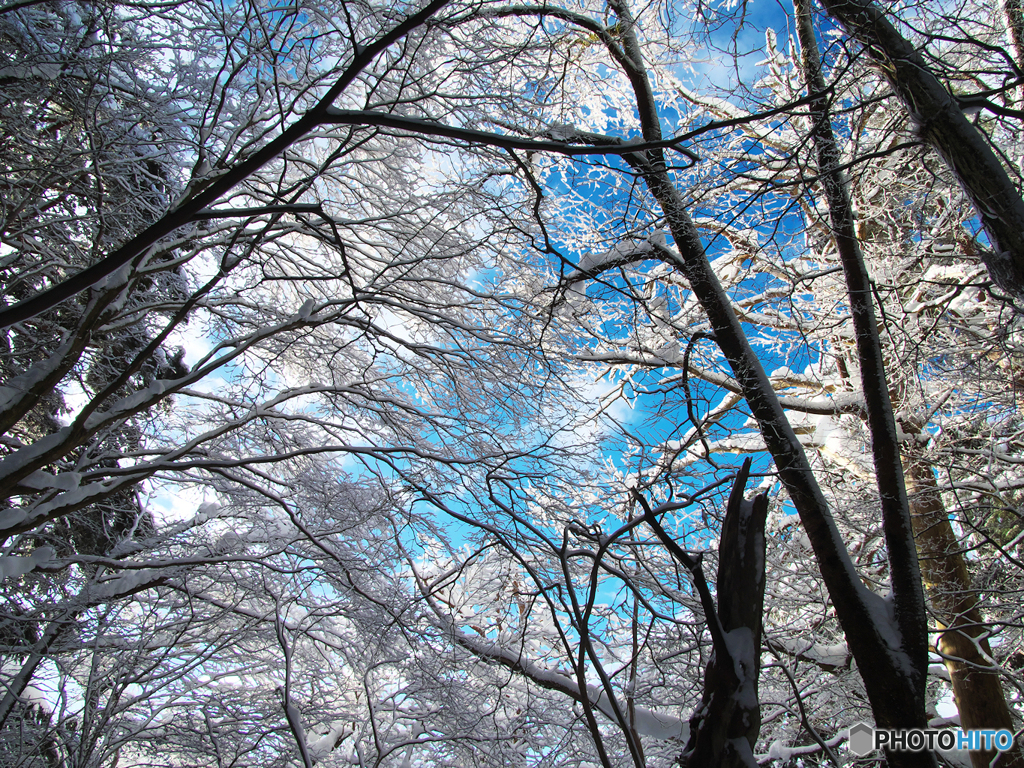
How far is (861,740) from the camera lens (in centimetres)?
494

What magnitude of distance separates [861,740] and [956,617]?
163 cm

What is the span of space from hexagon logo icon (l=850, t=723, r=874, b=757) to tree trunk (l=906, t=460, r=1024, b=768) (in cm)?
112

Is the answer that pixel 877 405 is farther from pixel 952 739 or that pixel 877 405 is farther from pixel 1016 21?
pixel 1016 21

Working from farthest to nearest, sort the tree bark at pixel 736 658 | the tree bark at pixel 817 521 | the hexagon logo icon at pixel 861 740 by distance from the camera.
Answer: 1. the hexagon logo icon at pixel 861 740
2. the tree bark at pixel 817 521
3. the tree bark at pixel 736 658

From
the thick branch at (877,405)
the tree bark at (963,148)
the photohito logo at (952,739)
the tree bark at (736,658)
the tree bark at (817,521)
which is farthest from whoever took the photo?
the photohito logo at (952,739)

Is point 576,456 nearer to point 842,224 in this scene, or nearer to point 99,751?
point 842,224

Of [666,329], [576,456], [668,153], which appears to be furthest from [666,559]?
[668,153]

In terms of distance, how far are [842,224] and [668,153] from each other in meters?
1.86

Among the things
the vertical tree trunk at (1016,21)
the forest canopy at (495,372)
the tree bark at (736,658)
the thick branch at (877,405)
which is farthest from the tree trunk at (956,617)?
the tree bark at (736,658)

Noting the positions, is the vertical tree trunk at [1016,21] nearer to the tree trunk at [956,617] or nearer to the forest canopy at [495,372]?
the forest canopy at [495,372]

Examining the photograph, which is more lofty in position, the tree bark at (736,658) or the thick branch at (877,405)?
the thick branch at (877,405)

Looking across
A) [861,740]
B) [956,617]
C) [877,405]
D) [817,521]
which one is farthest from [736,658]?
[956,617]

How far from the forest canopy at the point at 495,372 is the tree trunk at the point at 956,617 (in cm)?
5

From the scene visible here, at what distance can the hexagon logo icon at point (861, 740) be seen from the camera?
15.7 ft
